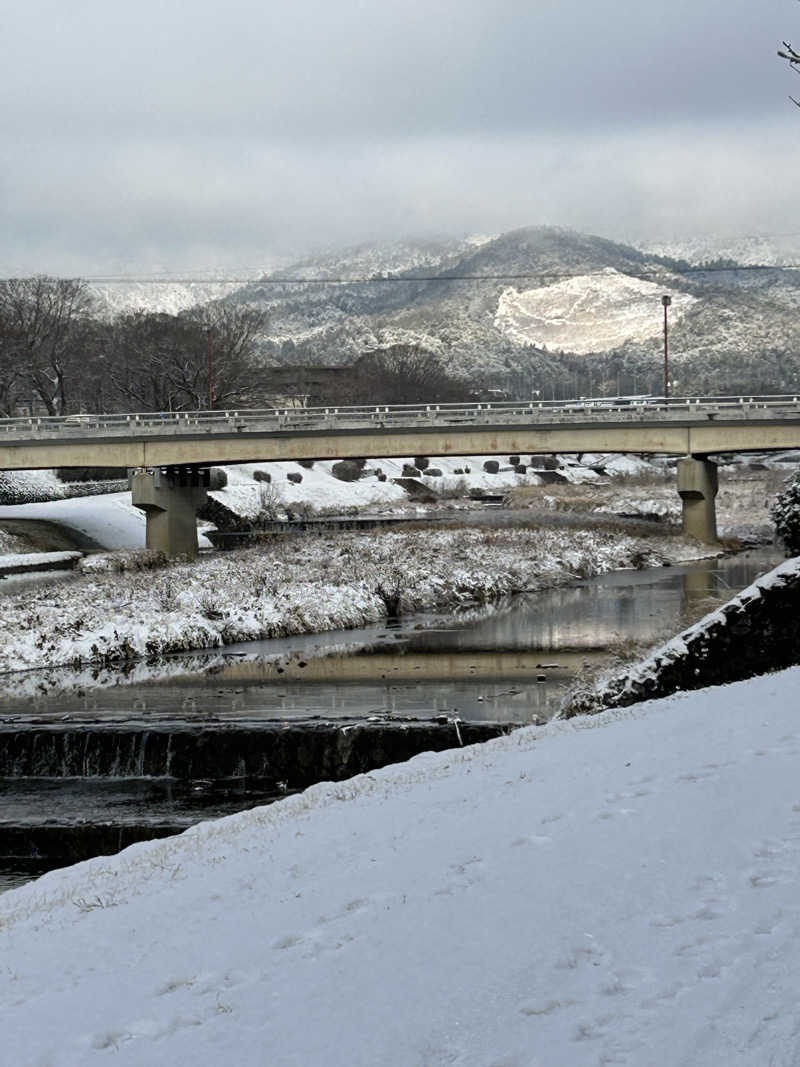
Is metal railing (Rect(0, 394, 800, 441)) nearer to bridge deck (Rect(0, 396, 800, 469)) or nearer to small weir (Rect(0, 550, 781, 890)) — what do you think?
bridge deck (Rect(0, 396, 800, 469))

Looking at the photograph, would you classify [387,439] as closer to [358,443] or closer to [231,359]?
[358,443]

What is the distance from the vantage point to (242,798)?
19.6 meters

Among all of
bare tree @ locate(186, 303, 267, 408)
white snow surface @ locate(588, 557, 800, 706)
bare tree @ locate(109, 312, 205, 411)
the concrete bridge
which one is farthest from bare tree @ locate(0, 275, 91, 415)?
white snow surface @ locate(588, 557, 800, 706)

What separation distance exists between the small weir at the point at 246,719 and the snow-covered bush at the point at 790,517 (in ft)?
36.8

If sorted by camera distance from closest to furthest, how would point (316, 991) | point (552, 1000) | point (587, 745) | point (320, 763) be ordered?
point (552, 1000), point (316, 991), point (587, 745), point (320, 763)

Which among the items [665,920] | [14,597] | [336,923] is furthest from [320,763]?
[14,597]

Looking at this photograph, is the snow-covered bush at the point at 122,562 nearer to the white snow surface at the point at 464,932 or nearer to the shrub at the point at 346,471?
the white snow surface at the point at 464,932

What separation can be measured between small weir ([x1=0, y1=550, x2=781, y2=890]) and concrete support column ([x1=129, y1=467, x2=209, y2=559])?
25.7 meters

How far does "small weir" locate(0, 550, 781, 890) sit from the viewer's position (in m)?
19.1

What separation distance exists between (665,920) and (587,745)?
20.9 feet

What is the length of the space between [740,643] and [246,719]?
385 inches

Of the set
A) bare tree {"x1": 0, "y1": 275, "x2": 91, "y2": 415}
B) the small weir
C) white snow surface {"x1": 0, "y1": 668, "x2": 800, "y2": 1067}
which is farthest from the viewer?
bare tree {"x1": 0, "y1": 275, "x2": 91, "y2": 415}

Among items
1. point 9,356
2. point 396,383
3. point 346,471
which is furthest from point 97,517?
point 396,383

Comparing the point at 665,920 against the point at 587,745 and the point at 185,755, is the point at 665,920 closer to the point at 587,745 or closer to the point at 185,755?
the point at 587,745
